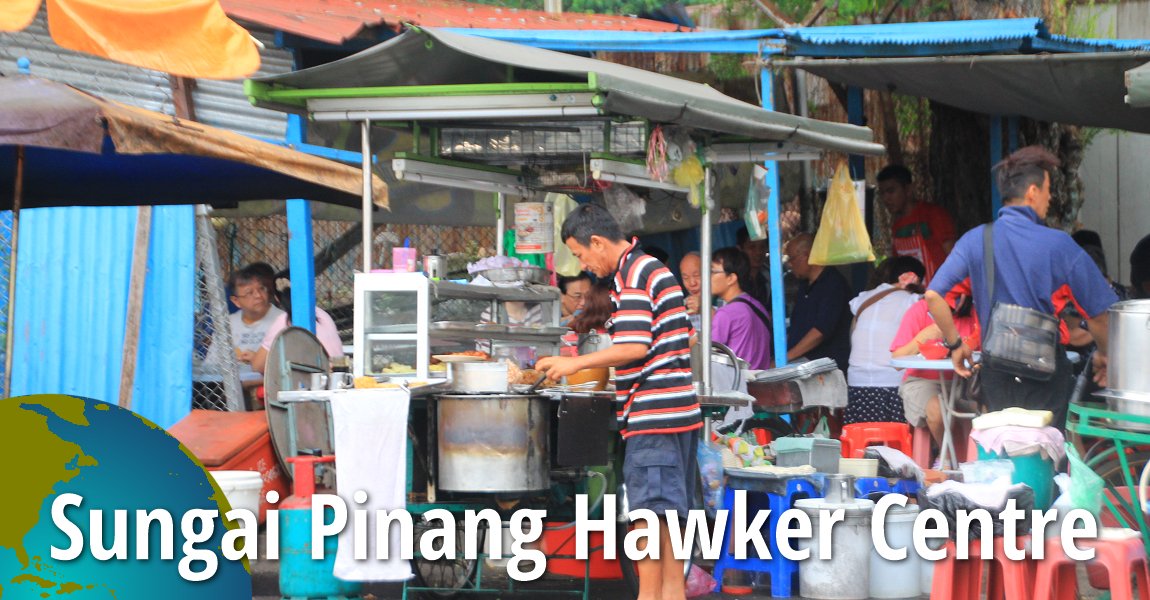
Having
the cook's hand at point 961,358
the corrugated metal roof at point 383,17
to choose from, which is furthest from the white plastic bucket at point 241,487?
the cook's hand at point 961,358

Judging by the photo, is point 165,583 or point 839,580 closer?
point 165,583

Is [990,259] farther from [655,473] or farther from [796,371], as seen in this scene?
[796,371]

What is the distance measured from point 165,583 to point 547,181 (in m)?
4.49

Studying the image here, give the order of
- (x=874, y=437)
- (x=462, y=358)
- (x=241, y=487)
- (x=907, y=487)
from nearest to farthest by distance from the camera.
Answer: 1. (x=462, y=358)
2. (x=241, y=487)
3. (x=907, y=487)
4. (x=874, y=437)

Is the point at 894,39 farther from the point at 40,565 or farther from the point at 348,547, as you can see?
the point at 40,565

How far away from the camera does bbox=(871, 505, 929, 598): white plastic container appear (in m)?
6.88

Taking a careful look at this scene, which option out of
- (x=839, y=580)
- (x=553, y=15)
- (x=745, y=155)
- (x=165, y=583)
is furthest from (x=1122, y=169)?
(x=165, y=583)

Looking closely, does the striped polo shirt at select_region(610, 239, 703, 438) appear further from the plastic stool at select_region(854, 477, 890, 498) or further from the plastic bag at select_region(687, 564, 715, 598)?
the plastic stool at select_region(854, 477, 890, 498)

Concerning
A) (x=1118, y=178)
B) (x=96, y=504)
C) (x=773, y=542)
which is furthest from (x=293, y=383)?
(x=1118, y=178)

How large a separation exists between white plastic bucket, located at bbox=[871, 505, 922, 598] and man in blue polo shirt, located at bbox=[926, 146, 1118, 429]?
738 mm

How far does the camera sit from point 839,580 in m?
6.80

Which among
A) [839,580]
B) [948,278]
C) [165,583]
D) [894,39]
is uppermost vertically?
[894,39]

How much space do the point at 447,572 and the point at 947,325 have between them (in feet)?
8.91

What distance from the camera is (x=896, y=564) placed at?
686 centimetres
